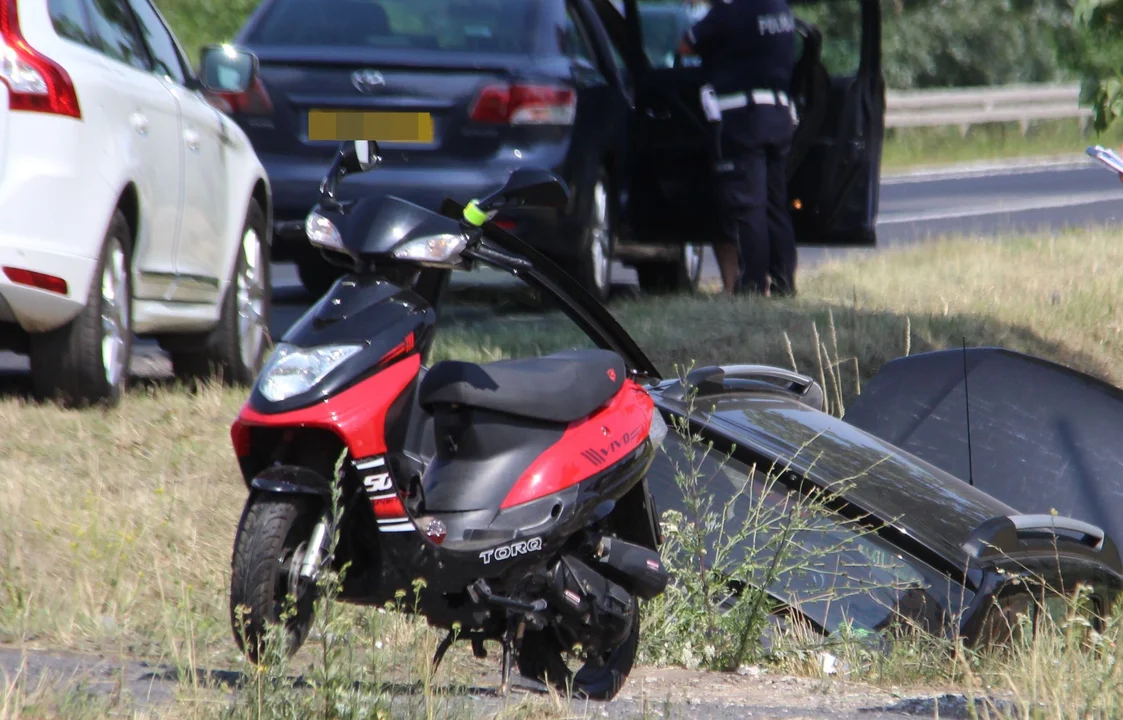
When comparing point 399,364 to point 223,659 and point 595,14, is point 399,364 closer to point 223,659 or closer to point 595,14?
point 223,659

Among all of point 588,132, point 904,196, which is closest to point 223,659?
point 588,132

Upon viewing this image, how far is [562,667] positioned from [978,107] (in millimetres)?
25900

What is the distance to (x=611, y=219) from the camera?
9648 mm

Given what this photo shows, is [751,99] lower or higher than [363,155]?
lower

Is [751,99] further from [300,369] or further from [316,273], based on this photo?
[300,369]

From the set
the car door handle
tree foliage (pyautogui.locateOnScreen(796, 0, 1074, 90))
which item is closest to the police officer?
the car door handle

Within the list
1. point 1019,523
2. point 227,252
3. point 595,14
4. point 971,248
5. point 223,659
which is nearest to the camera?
point 223,659

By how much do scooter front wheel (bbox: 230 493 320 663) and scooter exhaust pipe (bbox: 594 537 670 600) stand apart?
713 millimetres

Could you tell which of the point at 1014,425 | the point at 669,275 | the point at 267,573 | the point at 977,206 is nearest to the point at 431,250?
the point at 267,573

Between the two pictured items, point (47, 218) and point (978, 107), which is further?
point (978, 107)

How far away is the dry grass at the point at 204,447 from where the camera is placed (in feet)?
14.3

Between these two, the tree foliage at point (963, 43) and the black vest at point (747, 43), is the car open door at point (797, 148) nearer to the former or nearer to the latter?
the black vest at point (747, 43)

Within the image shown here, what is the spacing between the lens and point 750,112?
9.27 m

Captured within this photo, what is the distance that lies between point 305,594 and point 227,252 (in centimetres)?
391
